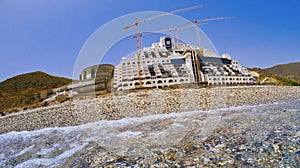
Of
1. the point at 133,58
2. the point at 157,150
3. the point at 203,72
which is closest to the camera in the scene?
the point at 157,150

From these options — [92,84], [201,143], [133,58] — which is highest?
[133,58]

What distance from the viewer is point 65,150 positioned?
449 cm

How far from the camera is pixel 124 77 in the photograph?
3347 cm

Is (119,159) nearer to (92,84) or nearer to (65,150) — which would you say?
(65,150)

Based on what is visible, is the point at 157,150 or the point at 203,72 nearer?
the point at 157,150

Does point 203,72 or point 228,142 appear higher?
point 203,72

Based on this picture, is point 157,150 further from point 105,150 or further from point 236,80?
point 236,80

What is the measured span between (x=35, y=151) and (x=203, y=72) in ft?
118

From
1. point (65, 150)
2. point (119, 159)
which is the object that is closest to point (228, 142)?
point (119, 159)

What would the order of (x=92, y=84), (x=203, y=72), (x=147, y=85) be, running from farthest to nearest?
(x=203, y=72)
(x=147, y=85)
(x=92, y=84)

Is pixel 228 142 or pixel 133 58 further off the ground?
pixel 133 58

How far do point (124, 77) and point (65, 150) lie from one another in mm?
29290

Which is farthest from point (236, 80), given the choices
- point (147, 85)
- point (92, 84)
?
point (92, 84)

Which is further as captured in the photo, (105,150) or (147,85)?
(147,85)
